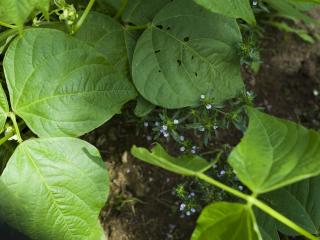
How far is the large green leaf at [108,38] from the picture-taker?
168 centimetres

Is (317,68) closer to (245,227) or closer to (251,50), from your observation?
(251,50)

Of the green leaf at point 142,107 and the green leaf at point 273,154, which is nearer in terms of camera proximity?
the green leaf at point 273,154

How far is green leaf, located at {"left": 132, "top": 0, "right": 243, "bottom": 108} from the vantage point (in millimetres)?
1681

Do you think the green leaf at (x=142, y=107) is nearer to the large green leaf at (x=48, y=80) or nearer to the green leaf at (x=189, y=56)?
the green leaf at (x=189, y=56)

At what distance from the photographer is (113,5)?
171 cm

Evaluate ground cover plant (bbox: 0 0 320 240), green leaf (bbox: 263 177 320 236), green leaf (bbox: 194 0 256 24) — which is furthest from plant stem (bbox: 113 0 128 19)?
green leaf (bbox: 263 177 320 236)

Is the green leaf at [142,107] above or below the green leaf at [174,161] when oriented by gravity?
below

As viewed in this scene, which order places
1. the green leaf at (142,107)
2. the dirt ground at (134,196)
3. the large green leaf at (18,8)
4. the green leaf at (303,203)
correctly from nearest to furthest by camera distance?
the large green leaf at (18,8)
the green leaf at (303,203)
the green leaf at (142,107)
the dirt ground at (134,196)

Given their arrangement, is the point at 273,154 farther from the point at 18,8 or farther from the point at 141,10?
the point at 141,10

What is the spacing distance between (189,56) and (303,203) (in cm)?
56

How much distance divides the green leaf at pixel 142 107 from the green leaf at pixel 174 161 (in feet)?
1.67

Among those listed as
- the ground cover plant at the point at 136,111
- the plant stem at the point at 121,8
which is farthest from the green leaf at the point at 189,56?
the plant stem at the point at 121,8

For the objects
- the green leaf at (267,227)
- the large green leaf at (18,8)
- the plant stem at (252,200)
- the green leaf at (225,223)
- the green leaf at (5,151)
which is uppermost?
the large green leaf at (18,8)

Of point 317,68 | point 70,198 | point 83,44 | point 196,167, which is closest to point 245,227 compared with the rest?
point 196,167
